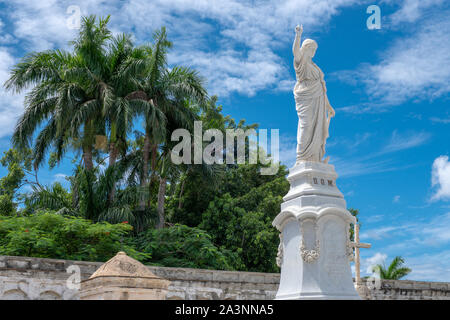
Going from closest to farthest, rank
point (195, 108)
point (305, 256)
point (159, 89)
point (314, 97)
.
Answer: point (305, 256), point (314, 97), point (159, 89), point (195, 108)

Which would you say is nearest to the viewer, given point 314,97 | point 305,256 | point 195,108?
point 305,256

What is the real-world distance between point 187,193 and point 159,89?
5.55 meters

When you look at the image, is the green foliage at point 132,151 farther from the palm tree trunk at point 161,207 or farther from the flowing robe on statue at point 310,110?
the flowing robe on statue at point 310,110

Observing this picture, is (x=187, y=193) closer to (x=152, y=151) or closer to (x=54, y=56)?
(x=152, y=151)

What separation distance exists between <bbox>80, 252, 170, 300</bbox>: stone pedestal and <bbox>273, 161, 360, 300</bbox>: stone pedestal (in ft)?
9.96

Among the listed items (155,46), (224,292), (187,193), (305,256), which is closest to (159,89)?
(155,46)

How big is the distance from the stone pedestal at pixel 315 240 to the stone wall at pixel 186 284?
3.23m

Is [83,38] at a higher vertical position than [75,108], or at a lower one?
higher

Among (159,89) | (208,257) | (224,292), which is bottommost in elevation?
(224,292)

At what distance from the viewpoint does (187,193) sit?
24141mm

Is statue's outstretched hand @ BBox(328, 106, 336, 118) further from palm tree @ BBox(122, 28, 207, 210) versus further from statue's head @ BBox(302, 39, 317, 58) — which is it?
palm tree @ BBox(122, 28, 207, 210)

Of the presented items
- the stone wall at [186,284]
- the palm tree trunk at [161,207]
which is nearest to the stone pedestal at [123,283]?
the stone wall at [186,284]

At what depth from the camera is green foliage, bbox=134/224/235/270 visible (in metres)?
16.7

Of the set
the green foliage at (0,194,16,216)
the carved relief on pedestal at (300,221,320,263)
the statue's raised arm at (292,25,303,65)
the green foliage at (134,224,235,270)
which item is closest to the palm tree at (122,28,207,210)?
the green foliage at (134,224,235,270)
